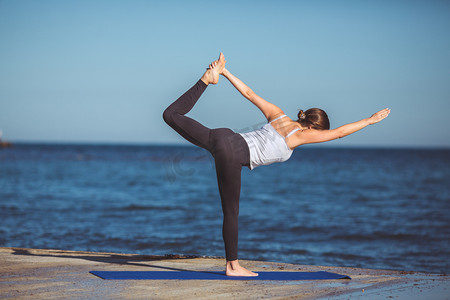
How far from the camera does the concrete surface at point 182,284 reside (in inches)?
167

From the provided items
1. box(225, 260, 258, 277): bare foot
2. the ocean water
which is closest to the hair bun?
the ocean water

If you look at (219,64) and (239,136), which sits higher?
(219,64)

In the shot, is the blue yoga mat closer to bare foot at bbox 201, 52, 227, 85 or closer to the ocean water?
the ocean water

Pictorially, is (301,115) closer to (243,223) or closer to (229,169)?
(229,169)

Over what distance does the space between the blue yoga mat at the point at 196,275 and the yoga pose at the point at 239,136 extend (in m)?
0.38

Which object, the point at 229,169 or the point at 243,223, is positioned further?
the point at 243,223

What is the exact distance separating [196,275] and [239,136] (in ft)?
4.93

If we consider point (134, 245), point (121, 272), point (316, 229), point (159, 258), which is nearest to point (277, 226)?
point (316, 229)

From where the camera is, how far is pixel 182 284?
4633mm

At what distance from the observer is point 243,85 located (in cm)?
506

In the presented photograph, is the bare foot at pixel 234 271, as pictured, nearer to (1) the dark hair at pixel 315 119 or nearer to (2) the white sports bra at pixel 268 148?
(2) the white sports bra at pixel 268 148

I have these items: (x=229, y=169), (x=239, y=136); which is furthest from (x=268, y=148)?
(x=229, y=169)

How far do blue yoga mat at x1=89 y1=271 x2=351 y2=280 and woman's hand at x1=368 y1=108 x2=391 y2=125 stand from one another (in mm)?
1621

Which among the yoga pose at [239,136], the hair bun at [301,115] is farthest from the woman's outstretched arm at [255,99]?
the hair bun at [301,115]
